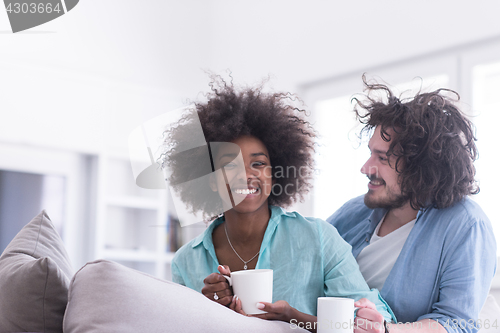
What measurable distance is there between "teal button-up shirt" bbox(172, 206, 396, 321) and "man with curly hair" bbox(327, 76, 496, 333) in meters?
0.16

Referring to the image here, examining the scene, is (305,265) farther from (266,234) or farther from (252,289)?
(252,289)

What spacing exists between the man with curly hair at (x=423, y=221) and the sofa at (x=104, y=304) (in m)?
0.60

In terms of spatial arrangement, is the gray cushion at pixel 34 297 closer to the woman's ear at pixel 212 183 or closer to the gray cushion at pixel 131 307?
the gray cushion at pixel 131 307

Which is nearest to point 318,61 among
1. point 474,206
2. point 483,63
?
point 483,63

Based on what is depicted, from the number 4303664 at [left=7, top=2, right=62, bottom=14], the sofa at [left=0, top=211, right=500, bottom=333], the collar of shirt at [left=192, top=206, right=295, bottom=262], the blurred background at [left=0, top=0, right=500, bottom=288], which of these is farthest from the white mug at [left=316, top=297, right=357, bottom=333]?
the number 4303664 at [left=7, top=2, right=62, bottom=14]

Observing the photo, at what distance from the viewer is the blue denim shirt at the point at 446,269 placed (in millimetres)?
1409

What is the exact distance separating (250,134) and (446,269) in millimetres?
734

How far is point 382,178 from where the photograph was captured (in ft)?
5.69

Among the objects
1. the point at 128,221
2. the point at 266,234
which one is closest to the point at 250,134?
the point at 266,234

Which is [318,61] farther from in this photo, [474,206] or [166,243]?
[474,206]

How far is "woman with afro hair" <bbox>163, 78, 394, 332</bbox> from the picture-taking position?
133 centimetres

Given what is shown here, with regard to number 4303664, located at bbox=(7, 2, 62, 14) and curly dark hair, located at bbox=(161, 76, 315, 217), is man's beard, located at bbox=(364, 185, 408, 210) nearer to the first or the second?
curly dark hair, located at bbox=(161, 76, 315, 217)

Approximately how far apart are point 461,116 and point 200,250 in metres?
1.00

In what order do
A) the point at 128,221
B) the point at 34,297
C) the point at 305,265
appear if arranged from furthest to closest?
1. the point at 128,221
2. the point at 305,265
3. the point at 34,297
